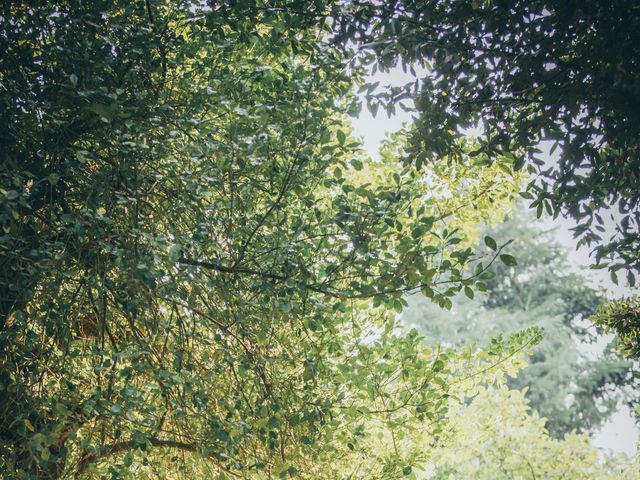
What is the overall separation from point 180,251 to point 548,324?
2166cm

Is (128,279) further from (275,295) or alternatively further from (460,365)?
(460,365)

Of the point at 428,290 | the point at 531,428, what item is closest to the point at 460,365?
the point at 428,290

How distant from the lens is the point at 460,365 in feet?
14.0

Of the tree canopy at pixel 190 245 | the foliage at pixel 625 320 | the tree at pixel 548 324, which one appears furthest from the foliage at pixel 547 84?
the tree at pixel 548 324

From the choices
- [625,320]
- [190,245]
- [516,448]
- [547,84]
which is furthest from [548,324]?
[190,245]

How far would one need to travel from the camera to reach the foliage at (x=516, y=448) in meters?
8.13

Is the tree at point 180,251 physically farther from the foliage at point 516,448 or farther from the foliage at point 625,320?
the foliage at point 516,448

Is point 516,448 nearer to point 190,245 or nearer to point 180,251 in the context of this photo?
point 190,245

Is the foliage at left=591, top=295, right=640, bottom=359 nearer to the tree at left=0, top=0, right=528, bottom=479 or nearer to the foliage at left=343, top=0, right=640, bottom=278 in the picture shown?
the foliage at left=343, top=0, right=640, bottom=278

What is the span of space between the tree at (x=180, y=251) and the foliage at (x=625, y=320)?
2510 millimetres

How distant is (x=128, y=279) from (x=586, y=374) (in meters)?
21.7

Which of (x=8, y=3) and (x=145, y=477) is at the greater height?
(x=8, y=3)

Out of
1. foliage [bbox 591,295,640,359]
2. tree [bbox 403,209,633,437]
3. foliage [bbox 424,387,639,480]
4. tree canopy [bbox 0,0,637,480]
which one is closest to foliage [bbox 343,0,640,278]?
tree canopy [bbox 0,0,637,480]

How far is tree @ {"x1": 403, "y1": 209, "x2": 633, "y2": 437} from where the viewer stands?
2042 cm
